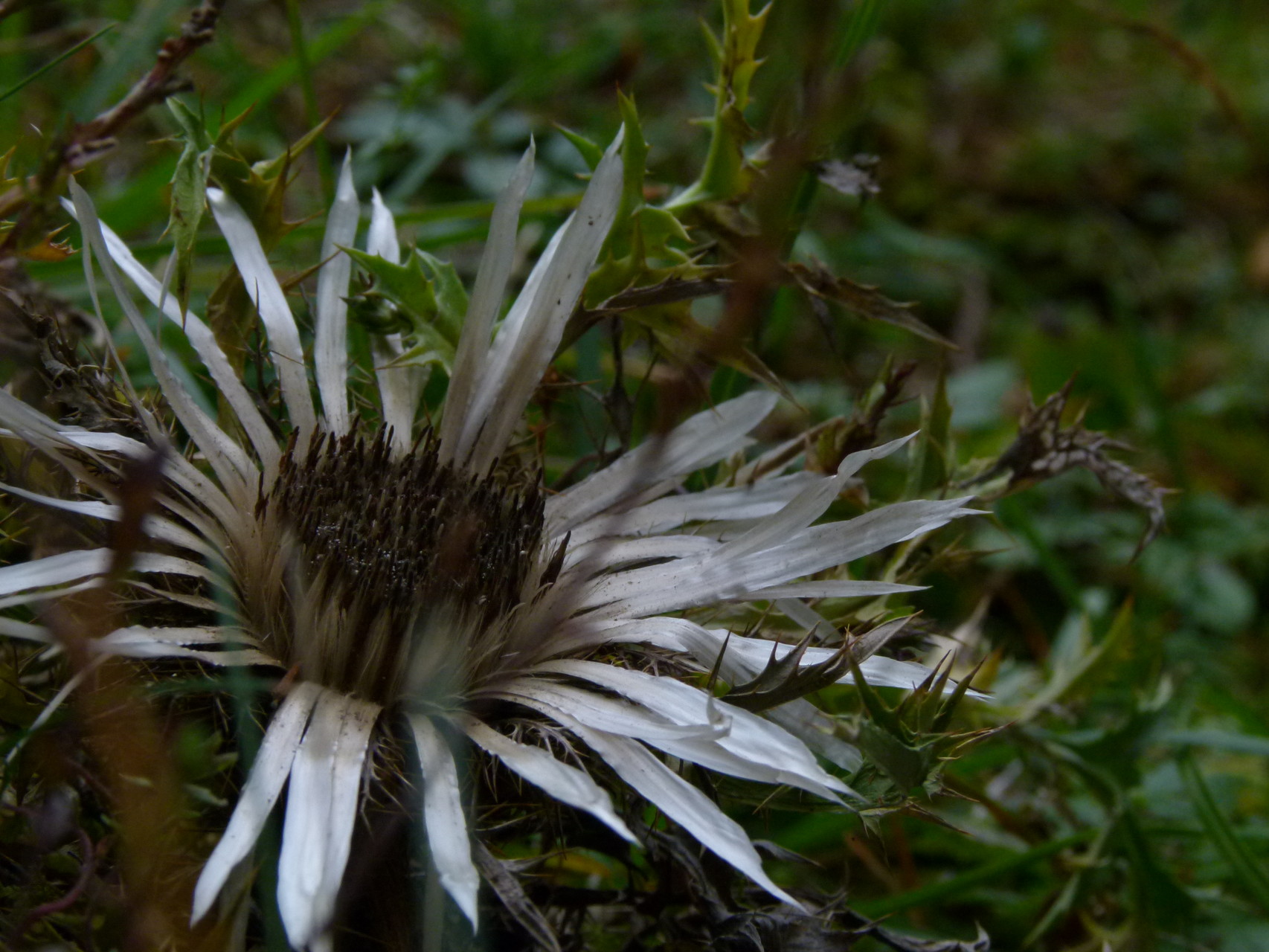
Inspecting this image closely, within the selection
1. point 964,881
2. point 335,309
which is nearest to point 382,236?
point 335,309

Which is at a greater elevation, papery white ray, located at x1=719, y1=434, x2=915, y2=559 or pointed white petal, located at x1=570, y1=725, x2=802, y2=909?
papery white ray, located at x1=719, y1=434, x2=915, y2=559

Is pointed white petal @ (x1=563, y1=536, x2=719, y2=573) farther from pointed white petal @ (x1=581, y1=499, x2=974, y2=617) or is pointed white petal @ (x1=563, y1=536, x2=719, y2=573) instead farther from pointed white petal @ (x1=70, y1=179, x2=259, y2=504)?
pointed white petal @ (x1=70, y1=179, x2=259, y2=504)

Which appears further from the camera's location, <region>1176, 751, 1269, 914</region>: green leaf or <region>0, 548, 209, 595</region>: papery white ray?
<region>1176, 751, 1269, 914</region>: green leaf

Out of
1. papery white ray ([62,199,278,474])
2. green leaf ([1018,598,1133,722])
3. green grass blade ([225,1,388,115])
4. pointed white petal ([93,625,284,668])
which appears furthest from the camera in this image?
green grass blade ([225,1,388,115])

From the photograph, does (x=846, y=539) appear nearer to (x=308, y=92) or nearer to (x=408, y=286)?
(x=408, y=286)

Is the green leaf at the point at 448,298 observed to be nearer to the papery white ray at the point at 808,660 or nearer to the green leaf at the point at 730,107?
the green leaf at the point at 730,107

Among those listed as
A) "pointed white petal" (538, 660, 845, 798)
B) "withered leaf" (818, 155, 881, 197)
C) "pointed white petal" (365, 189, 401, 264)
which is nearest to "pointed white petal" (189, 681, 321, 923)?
"pointed white petal" (538, 660, 845, 798)

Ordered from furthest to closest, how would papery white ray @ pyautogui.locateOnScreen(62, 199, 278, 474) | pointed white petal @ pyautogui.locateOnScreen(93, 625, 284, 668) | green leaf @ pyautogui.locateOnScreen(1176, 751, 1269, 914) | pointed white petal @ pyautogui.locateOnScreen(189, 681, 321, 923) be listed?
1. green leaf @ pyautogui.locateOnScreen(1176, 751, 1269, 914)
2. papery white ray @ pyautogui.locateOnScreen(62, 199, 278, 474)
3. pointed white petal @ pyautogui.locateOnScreen(93, 625, 284, 668)
4. pointed white petal @ pyautogui.locateOnScreen(189, 681, 321, 923)

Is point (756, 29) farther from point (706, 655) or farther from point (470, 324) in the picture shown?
point (706, 655)
